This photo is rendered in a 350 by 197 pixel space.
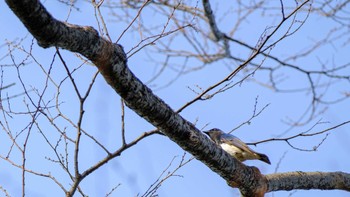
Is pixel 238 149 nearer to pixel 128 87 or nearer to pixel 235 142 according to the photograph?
pixel 235 142

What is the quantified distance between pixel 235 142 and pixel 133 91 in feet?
5.77

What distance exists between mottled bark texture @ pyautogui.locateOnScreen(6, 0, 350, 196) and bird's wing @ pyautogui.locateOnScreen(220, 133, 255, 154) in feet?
1.92

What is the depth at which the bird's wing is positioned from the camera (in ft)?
14.2

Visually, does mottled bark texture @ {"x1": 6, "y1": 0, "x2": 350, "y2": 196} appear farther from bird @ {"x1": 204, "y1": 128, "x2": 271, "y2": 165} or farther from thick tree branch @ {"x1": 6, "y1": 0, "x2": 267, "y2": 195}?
bird @ {"x1": 204, "y1": 128, "x2": 271, "y2": 165}

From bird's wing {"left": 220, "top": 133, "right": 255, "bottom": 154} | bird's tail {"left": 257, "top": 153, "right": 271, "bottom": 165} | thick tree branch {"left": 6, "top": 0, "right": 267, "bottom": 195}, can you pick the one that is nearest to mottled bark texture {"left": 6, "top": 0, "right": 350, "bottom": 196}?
thick tree branch {"left": 6, "top": 0, "right": 267, "bottom": 195}

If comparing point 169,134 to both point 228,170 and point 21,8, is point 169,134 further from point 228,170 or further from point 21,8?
point 21,8

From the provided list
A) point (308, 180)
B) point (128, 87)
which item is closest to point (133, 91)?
point (128, 87)

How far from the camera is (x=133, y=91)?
112 inches

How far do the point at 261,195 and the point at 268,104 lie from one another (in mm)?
580

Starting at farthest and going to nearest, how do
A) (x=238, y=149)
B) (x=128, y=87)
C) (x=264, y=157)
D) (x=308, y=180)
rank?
(x=238, y=149) → (x=264, y=157) → (x=308, y=180) → (x=128, y=87)

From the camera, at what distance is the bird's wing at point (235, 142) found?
170 inches

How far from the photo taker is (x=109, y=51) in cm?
269

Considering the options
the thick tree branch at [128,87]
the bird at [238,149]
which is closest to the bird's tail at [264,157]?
the bird at [238,149]

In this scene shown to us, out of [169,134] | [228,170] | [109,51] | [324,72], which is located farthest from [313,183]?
[324,72]
